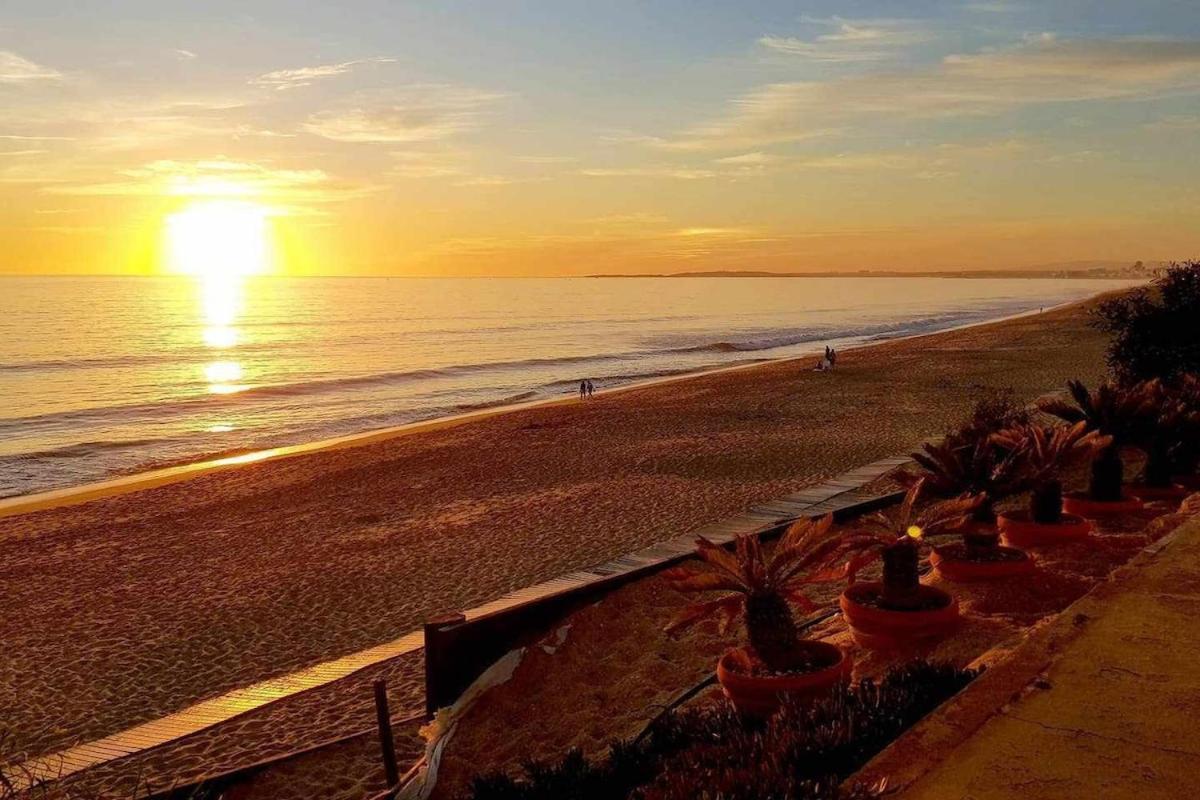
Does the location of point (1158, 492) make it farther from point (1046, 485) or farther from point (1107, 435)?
point (1046, 485)

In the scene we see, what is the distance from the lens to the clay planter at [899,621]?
20.0 ft

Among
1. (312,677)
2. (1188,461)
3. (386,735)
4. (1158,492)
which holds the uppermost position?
(1188,461)

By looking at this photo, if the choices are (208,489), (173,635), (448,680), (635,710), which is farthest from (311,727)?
(208,489)

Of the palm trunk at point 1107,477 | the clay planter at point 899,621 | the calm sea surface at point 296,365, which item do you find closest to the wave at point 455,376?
the calm sea surface at point 296,365

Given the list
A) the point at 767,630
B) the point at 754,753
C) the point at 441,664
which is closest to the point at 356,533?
the point at 441,664

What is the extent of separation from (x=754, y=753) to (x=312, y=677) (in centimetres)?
619

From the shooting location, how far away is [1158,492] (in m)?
9.93

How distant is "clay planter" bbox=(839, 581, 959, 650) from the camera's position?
6.11 metres

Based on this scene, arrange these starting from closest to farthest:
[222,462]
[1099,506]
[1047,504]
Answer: [1047,504], [1099,506], [222,462]

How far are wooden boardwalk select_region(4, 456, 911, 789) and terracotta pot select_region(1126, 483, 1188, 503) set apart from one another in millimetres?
3089

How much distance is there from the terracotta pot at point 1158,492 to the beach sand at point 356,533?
18.0 ft

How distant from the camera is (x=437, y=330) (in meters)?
77.4

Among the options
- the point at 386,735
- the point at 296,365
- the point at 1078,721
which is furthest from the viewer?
the point at 296,365

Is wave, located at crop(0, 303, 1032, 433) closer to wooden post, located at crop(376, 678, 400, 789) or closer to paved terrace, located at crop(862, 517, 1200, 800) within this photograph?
wooden post, located at crop(376, 678, 400, 789)
